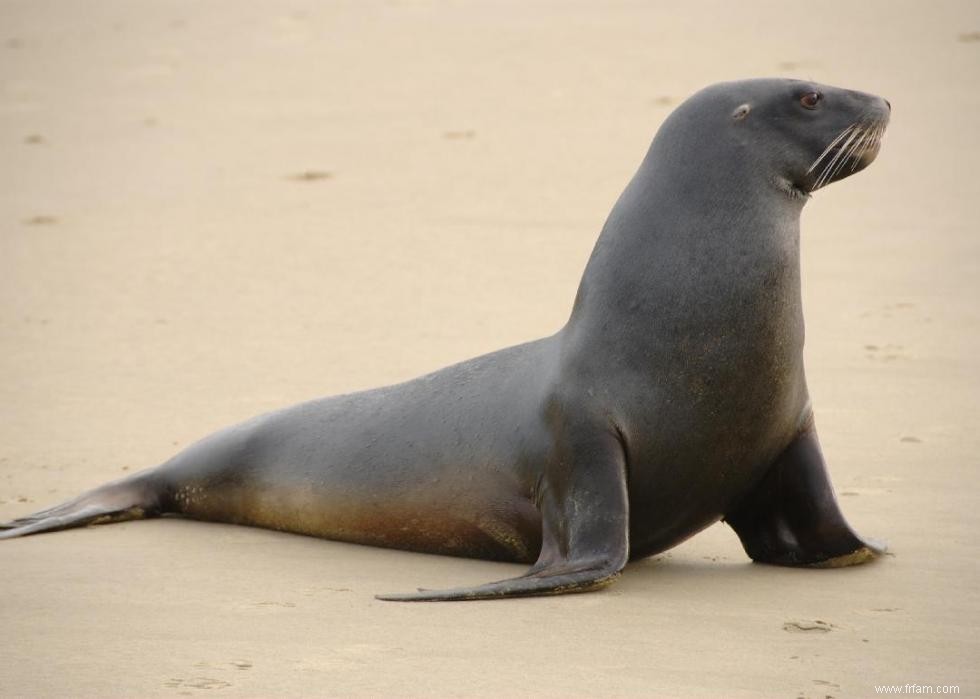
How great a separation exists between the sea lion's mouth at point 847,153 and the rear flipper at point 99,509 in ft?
8.14

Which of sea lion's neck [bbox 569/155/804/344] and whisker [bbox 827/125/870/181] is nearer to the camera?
sea lion's neck [bbox 569/155/804/344]

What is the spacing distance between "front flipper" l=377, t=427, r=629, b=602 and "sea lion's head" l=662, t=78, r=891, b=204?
2.99 ft

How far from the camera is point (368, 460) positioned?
5.21 meters

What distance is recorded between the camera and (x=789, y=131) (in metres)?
4.75

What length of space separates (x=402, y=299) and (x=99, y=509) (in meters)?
3.85

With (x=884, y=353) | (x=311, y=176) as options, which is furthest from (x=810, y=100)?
(x=311, y=176)

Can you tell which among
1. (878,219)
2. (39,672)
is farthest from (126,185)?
(39,672)

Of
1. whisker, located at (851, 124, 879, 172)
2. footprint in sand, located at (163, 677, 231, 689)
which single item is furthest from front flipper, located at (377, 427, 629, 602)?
whisker, located at (851, 124, 879, 172)

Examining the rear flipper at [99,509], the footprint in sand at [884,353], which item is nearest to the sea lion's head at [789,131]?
the rear flipper at [99,509]

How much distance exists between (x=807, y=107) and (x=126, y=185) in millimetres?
8408

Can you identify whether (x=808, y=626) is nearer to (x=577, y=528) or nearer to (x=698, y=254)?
(x=577, y=528)

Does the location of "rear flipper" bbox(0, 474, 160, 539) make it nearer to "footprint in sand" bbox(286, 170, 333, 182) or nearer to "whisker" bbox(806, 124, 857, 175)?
"whisker" bbox(806, 124, 857, 175)

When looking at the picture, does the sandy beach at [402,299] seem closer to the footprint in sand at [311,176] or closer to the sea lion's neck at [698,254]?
the footprint in sand at [311,176]

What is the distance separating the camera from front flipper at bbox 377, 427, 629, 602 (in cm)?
425
